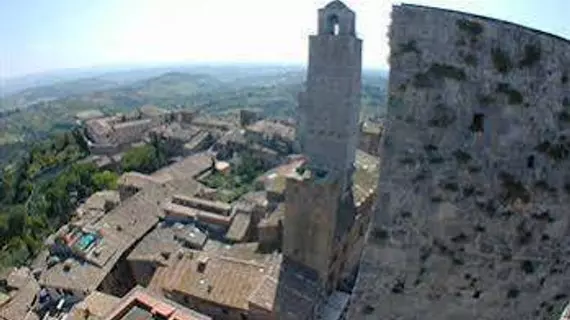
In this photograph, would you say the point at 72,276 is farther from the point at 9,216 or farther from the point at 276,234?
the point at 9,216

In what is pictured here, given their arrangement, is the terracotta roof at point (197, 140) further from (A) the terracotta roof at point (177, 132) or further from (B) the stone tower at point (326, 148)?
(B) the stone tower at point (326, 148)

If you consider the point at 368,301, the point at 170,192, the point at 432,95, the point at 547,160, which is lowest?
the point at 170,192

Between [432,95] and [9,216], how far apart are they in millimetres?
56914

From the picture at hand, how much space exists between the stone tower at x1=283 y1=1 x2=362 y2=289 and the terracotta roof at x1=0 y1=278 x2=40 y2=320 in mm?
17681

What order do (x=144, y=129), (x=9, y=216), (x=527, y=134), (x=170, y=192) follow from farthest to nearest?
(x=144, y=129) < (x=9, y=216) < (x=170, y=192) < (x=527, y=134)

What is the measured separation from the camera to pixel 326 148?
3256cm

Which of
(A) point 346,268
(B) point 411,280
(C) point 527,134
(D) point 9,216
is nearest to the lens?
(C) point 527,134

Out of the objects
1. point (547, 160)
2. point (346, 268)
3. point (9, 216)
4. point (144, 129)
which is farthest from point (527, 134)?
point (144, 129)

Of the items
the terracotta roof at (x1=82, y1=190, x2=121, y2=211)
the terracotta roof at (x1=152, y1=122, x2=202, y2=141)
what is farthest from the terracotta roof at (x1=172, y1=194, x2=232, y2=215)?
the terracotta roof at (x1=152, y1=122, x2=202, y2=141)

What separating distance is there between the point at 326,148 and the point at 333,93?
10.3 ft

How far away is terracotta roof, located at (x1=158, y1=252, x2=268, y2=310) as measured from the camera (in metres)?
31.9

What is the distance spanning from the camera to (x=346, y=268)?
116 feet

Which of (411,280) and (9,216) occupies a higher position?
(411,280)

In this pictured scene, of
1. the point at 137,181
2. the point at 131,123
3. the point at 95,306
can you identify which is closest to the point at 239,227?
the point at 95,306
